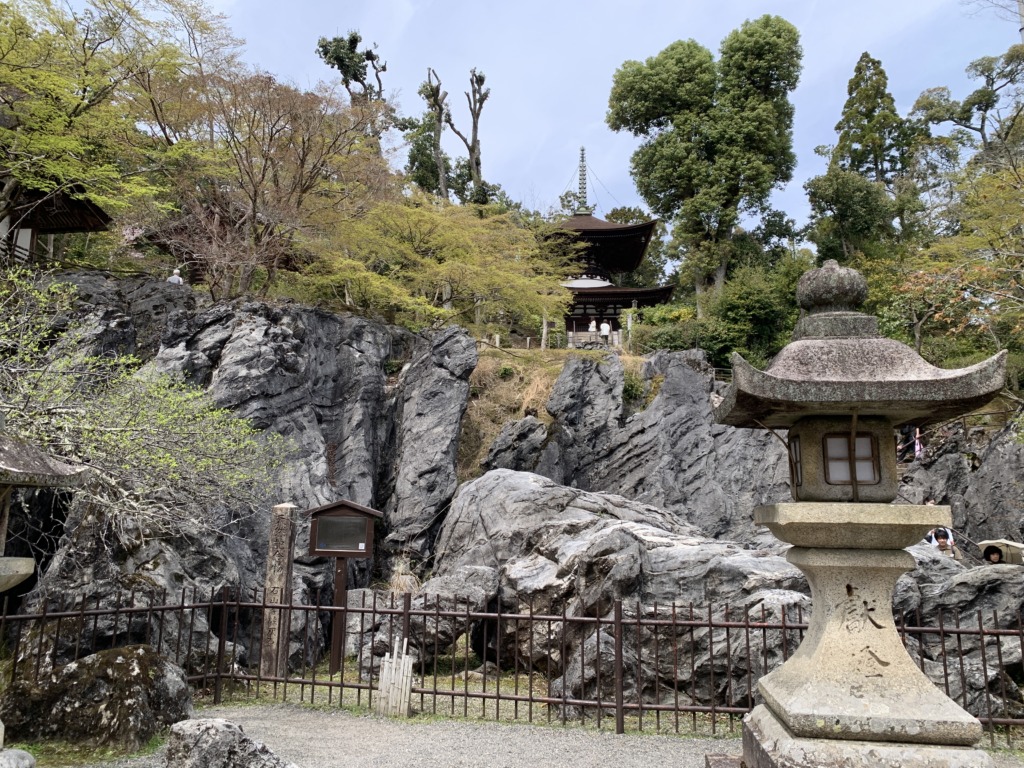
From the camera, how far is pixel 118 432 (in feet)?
23.3

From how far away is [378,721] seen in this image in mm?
6703

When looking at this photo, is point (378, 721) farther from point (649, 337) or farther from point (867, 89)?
point (867, 89)

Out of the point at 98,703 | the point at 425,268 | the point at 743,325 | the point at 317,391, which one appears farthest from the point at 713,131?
the point at 98,703

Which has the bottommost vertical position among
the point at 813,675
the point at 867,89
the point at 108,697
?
the point at 108,697

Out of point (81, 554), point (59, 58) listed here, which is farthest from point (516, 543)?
point (59, 58)

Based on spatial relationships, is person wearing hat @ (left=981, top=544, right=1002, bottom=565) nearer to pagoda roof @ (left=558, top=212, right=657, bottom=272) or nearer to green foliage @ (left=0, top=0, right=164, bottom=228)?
green foliage @ (left=0, top=0, right=164, bottom=228)

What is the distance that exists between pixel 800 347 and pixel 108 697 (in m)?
6.25

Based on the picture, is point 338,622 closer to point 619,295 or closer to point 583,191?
point 619,295

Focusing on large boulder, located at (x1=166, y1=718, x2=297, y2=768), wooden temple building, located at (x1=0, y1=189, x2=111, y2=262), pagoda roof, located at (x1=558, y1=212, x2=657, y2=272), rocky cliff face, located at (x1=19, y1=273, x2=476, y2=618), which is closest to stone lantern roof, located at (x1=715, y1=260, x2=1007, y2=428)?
large boulder, located at (x1=166, y1=718, x2=297, y2=768)

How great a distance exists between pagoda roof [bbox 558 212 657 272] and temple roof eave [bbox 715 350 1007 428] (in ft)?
81.2

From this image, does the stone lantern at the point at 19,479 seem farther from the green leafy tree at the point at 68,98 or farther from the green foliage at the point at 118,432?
the green leafy tree at the point at 68,98

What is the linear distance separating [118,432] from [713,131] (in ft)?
91.7

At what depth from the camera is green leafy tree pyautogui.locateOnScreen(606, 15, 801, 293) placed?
1113 inches

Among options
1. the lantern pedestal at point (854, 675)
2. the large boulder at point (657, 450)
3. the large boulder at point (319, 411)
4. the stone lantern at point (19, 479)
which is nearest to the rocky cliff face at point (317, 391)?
the large boulder at point (319, 411)
